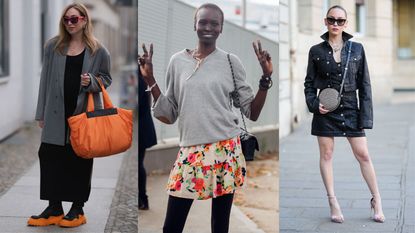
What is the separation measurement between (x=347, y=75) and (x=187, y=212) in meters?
1.86

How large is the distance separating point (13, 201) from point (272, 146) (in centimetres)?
344

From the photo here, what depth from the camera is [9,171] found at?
352 inches

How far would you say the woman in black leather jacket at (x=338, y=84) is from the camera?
5520 mm

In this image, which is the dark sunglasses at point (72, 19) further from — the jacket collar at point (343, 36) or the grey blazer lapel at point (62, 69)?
the jacket collar at point (343, 36)

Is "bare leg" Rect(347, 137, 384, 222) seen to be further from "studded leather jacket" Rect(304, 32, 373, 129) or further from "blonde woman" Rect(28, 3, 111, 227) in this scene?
"blonde woman" Rect(28, 3, 111, 227)

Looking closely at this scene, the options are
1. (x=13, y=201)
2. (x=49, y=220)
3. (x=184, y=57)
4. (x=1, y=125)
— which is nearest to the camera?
(x=184, y=57)

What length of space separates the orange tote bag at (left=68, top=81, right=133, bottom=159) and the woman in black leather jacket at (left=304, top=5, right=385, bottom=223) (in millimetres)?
1320

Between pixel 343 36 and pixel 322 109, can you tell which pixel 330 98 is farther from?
pixel 343 36

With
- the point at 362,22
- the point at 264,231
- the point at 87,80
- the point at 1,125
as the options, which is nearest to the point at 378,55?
the point at 362,22

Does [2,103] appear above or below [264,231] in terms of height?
above

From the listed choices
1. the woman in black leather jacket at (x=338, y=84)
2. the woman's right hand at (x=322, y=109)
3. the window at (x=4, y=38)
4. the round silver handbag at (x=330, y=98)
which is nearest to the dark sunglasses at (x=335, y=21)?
the woman in black leather jacket at (x=338, y=84)

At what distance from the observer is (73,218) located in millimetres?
5891

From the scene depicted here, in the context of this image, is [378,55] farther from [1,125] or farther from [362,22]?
[1,125]

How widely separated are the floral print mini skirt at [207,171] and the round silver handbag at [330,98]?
154 cm
